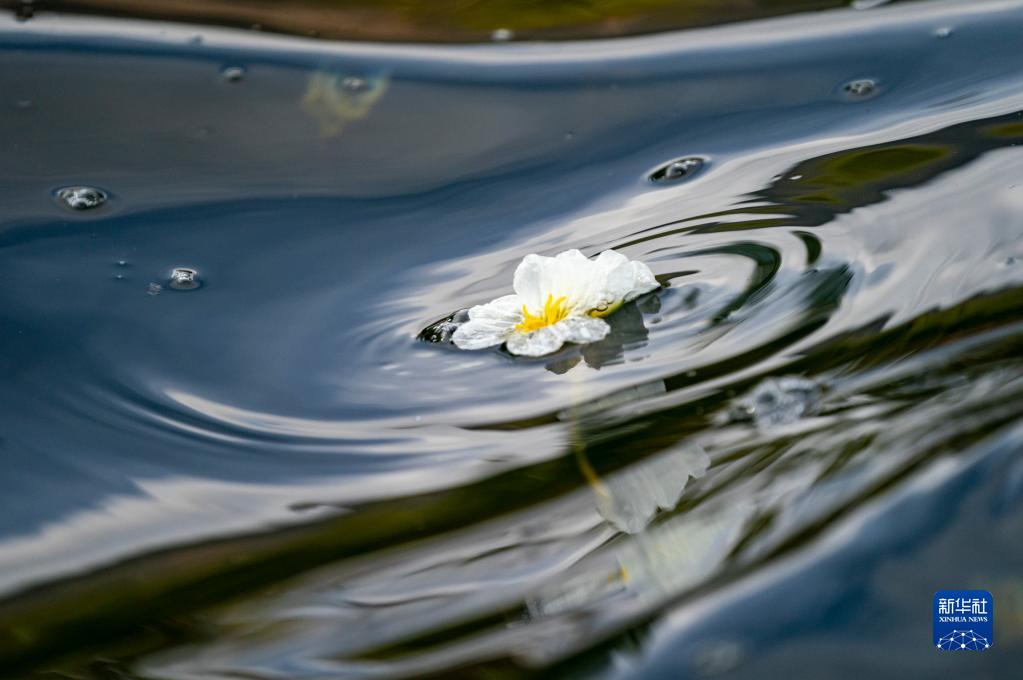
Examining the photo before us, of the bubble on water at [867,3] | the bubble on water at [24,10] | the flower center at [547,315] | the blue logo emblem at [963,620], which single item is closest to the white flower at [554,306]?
the flower center at [547,315]

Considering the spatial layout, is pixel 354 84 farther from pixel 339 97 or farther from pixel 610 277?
pixel 610 277

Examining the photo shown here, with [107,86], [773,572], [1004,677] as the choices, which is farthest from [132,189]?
[1004,677]

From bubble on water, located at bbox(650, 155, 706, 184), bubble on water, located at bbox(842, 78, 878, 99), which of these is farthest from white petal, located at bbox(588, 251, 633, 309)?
bubble on water, located at bbox(842, 78, 878, 99)

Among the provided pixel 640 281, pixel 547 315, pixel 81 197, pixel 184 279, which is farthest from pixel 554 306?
pixel 81 197

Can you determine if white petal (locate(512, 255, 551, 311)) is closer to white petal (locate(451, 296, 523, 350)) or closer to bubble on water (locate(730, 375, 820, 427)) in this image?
white petal (locate(451, 296, 523, 350))

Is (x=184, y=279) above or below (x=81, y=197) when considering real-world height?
below
